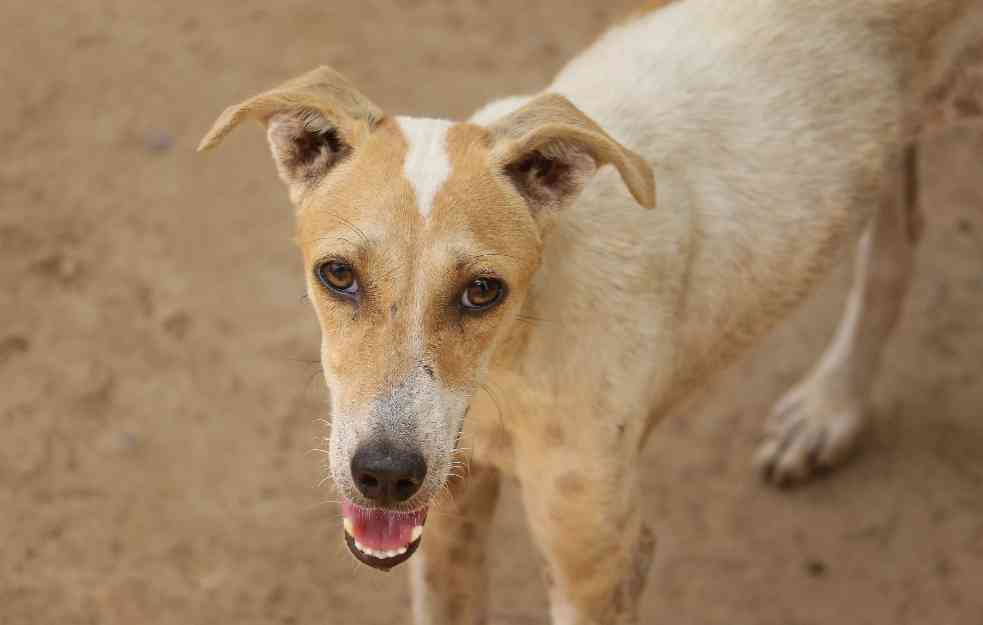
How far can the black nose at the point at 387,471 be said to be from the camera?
11.0 feet

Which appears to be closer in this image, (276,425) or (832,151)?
(832,151)

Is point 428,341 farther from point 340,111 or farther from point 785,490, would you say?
point 785,490

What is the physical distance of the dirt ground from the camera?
5398mm

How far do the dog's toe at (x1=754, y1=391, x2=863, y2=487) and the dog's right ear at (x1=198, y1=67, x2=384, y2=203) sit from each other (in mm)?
3003

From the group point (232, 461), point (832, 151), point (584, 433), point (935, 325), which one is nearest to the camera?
point (584, 433)

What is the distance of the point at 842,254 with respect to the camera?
4785mm

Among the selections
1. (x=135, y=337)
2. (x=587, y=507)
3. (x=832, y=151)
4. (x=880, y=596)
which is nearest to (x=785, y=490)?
(x=880, y=596)

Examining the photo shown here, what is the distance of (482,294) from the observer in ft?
11.6

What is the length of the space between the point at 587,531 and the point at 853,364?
8.16 feet

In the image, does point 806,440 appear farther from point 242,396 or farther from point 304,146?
point 304,146

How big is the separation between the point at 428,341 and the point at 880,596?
2994mm

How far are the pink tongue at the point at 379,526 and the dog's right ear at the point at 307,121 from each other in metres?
0.90

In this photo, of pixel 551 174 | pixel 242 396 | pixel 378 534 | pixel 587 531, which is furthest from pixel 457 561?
pixel 242 396

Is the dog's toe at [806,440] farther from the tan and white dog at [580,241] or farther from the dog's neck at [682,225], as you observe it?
the dog's neck at [682,225]
